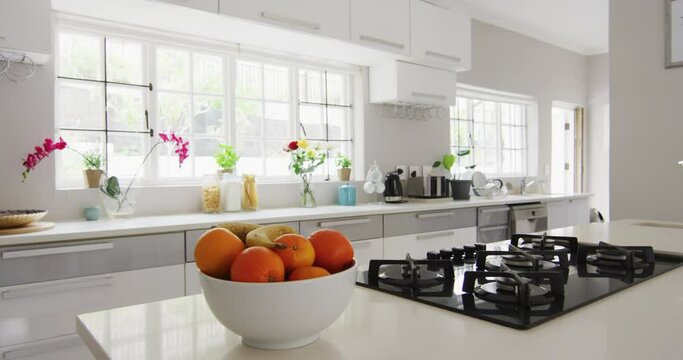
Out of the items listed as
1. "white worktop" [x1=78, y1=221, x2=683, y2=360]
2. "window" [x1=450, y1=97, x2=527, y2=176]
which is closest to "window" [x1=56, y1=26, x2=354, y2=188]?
"window" [x1=450, y1=97, x2=527, y2=176]

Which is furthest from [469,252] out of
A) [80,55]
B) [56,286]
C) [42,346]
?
[80,55]

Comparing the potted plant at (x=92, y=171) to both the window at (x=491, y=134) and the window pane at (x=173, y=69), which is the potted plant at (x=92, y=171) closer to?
the window pane at (x=173, y=69)

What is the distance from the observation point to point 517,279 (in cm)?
85

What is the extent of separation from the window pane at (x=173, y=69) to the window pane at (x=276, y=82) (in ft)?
1.90

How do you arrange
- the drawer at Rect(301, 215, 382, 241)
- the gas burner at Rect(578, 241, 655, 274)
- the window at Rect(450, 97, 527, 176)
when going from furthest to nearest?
the window at Rect(450, 97, 527, 176) → the drawer at Rect(301, 215, 382, 241) → the gas burner at Rect(578, 241, 655, 274)

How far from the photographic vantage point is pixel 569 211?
183 inches

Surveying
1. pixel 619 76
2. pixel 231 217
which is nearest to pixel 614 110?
pixel 619 76

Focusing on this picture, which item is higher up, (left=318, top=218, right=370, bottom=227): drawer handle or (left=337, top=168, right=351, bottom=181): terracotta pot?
(left=337, top=168, right=351, bottom=181): terracotta pot

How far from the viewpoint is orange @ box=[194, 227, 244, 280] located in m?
0.67

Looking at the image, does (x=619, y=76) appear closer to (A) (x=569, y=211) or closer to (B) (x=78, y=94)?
(A) (x=569, y=211)

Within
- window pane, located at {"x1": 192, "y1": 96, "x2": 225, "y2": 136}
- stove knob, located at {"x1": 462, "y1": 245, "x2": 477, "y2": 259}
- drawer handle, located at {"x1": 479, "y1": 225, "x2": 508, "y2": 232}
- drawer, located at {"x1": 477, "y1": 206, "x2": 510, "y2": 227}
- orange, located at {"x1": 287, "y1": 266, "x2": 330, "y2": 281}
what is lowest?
drawer handle, located at {"x1": 479, "y1": 225, "x2": 508, "y2": 232}

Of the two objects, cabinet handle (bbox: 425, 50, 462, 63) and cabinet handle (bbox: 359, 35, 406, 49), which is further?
cabinet handle (bbox: 425, 50, 462, 63)

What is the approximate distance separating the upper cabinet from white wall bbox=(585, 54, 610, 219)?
4.43m

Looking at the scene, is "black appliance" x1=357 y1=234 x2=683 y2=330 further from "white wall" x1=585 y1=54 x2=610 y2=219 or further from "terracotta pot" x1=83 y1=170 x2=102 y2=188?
"white wall" x1=585 y1=54 x2=610 y2=219
